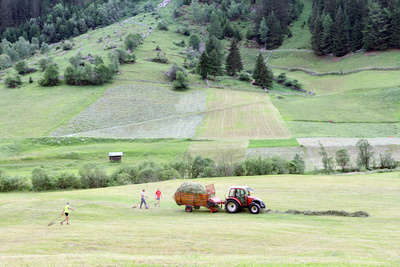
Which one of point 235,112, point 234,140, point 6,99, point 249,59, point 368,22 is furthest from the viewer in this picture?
point 249,59

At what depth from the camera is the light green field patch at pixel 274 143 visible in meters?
63.1

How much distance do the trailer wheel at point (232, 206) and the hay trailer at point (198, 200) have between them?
54 centimetres

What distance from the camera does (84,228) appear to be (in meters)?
22.3

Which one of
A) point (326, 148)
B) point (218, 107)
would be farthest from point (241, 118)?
point (326, 148)

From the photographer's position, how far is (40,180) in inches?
1704

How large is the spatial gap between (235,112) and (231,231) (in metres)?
69.4

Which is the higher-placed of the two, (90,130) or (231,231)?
(90,130)

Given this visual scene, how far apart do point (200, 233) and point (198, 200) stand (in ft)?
22.6

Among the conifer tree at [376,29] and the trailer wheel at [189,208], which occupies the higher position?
the conifer tree at [376,29]

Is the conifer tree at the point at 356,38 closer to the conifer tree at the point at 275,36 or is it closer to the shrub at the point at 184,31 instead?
the conifer tree at the point at 275,36

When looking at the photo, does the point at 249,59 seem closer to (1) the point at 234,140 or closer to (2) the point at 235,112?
(2) the point at 235,112

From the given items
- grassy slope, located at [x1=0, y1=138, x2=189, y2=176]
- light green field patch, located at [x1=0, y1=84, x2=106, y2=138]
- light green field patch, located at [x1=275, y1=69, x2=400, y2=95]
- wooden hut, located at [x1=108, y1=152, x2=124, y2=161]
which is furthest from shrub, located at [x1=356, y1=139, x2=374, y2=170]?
light green field patch, located at [x1=0, y1=84, x2=106, y2=138]

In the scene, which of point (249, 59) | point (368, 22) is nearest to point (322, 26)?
point (368, 22)

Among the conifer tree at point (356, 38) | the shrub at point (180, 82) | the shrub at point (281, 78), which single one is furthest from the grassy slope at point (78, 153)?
the conifer tree at point (356, 38)
